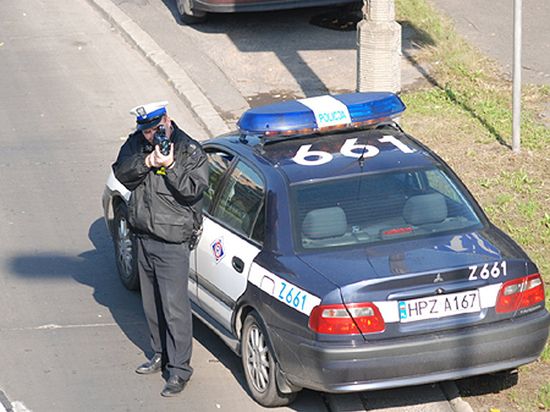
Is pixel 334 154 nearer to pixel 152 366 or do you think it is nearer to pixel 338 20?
pixel 152 366

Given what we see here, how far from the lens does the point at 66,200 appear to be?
11547 millimetres

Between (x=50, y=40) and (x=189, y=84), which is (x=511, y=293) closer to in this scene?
(x=189, y=84)

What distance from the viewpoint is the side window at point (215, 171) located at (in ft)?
27.7

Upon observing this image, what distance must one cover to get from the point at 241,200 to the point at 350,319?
55.6 inches

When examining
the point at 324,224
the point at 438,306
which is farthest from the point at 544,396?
the point at 324,224

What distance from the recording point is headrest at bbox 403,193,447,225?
7.61 metres

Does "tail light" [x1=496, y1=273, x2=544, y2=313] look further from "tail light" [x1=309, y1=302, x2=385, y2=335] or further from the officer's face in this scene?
the officer's face

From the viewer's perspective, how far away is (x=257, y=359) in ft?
25.1

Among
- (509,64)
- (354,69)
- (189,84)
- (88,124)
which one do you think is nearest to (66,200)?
(88,124)

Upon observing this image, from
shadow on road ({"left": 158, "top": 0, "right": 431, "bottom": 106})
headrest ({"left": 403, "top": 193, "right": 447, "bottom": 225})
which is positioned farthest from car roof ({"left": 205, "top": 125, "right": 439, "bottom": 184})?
shadow on road ({"left": 158, "top": 0, "right": 431, "bottom": 106})

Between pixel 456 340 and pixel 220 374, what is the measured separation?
5.96 feet

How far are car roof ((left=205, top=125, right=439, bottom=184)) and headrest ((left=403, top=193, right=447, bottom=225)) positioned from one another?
0.87ft

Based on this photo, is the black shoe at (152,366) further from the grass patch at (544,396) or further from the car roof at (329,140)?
the grass patch at (544,396)

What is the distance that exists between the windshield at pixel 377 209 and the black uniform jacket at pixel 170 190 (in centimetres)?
61
